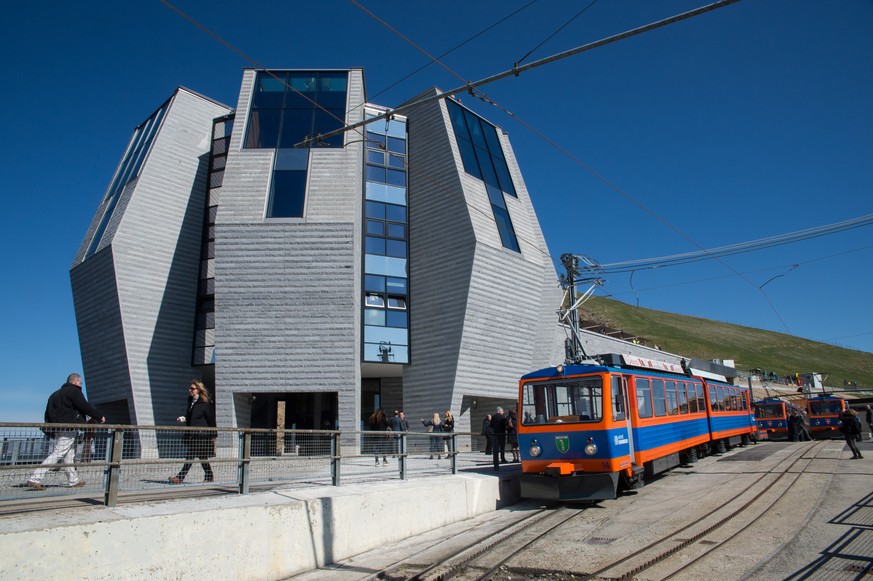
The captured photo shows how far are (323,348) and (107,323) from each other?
33.2ft

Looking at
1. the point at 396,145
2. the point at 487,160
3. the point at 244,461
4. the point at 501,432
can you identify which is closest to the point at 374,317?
the point at 396,145

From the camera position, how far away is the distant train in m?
11.0

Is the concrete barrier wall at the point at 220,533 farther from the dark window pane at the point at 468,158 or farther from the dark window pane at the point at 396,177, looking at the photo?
the dark window pane at the point at 396,177

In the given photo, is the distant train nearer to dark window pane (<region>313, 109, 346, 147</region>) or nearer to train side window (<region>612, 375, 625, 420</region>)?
train side window (<region>612, 375, 625, 420</region>)

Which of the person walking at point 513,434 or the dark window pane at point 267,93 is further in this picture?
the dark window pane at point 267,93

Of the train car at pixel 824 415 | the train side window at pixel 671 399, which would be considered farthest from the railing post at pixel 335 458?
the train car at pixel 824 415

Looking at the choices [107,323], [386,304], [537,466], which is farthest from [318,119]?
[537,466]

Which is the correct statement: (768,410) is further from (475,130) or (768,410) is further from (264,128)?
(264,128)

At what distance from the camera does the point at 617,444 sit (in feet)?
36.6

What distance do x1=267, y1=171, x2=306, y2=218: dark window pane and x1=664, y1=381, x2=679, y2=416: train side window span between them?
15.6 meters

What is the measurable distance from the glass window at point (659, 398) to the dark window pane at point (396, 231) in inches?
610

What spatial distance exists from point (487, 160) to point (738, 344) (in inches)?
4812

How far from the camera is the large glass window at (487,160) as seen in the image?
27438mm

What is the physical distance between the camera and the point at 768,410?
29.8 metres
